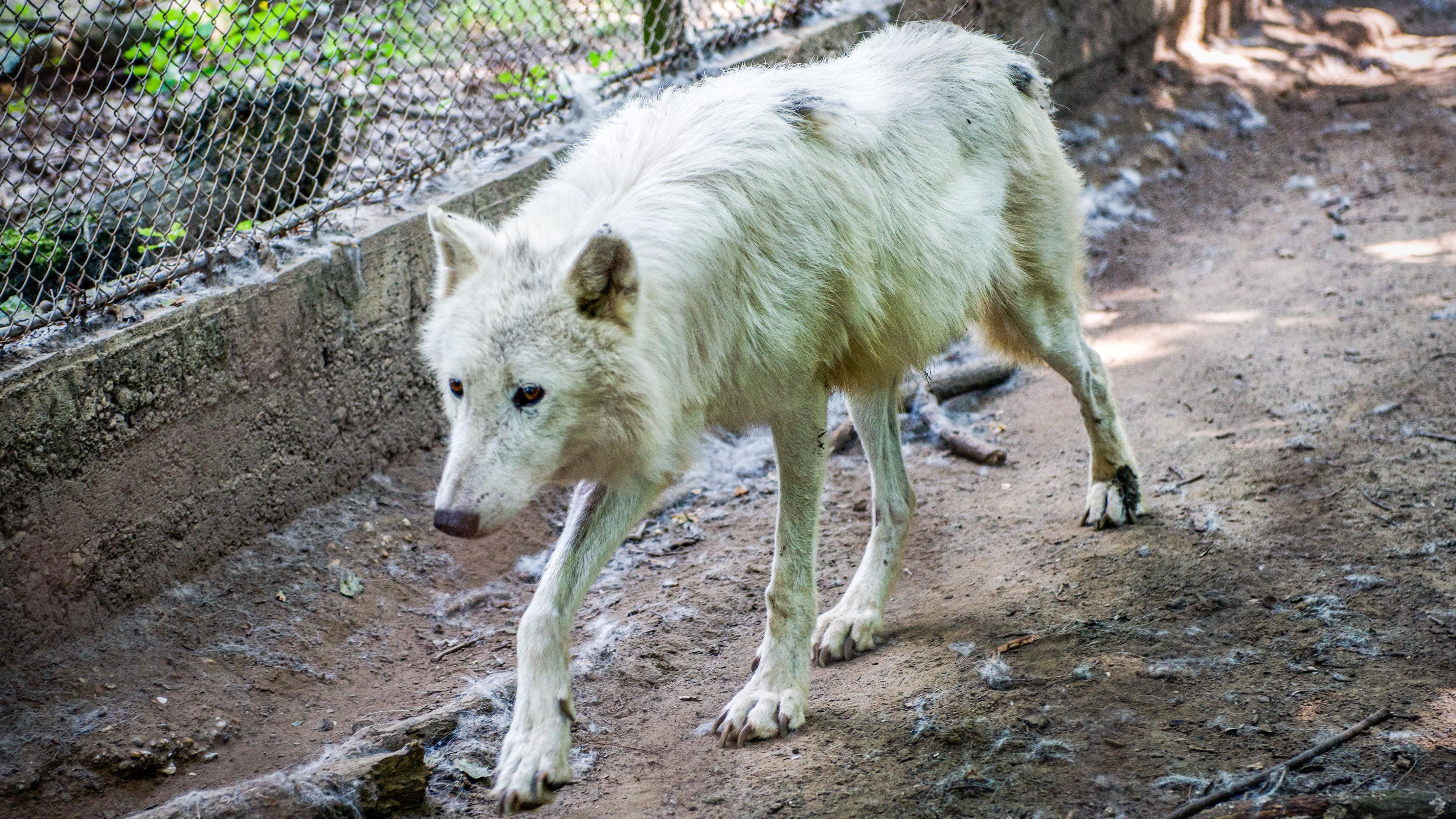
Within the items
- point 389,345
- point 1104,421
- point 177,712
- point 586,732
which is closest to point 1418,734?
point 1104,421

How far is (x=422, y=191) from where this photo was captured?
194 inches

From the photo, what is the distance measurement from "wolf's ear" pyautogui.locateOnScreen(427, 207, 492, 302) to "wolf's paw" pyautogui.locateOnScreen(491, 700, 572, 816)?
1180 mm

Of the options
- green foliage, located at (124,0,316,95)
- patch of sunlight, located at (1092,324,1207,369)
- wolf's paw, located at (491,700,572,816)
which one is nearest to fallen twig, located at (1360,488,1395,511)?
patch of sunlight, located at (1092,324,1207,369)

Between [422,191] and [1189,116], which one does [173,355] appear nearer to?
[422,191]

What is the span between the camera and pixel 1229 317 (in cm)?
625

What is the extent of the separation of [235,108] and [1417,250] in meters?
6.54

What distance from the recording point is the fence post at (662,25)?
6184mm

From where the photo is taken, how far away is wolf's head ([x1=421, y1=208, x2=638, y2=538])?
2.75m

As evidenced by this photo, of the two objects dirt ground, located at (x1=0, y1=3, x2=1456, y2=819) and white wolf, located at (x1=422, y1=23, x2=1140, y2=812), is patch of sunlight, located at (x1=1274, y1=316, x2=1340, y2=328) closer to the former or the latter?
dirt ground, located at (x1=0, y1=3, x2=1456, y2=819)

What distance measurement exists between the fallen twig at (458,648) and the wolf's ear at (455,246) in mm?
1573

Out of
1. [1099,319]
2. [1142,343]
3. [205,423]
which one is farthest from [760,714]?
[1099,319]

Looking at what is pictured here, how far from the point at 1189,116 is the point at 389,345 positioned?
7.09m

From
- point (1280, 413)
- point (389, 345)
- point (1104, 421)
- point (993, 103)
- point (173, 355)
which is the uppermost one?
point (993, 103)

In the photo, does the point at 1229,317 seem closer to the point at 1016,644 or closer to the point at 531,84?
the point at 1016,644
